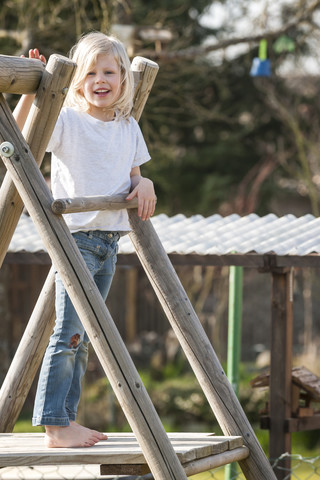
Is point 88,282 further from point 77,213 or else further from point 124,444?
point 124,444

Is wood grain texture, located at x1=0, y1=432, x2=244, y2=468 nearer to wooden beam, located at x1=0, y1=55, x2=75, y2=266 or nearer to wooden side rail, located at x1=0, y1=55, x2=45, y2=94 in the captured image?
wooden beam, located at x1=0, y1=55, x2=75, y2=266

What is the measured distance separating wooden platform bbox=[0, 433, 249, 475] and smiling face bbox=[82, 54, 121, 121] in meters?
1.18

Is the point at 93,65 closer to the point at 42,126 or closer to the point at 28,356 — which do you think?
the point at 42,126

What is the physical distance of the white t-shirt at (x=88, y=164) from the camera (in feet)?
9.57

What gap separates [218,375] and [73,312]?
61 centimetres

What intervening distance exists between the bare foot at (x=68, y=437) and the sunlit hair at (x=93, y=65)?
1.12 m

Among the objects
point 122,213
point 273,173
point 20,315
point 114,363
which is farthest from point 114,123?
point 273,173

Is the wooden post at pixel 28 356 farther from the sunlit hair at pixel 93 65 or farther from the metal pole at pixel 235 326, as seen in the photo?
the metal pole at pixel 235 326

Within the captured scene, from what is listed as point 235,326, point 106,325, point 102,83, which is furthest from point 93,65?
point 235,326

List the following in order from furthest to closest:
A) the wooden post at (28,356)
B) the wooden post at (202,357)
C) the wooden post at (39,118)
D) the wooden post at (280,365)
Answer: the wooden post at (280,365), the wooden post at (28,356), the wooden post at (202,357), the wooden post at (39,118)

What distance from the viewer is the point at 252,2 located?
10961 millimetres

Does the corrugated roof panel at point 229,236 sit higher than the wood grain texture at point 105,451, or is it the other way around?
the corrugated roof panel at point 229,236

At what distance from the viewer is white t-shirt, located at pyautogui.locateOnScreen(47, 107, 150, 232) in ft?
9.57

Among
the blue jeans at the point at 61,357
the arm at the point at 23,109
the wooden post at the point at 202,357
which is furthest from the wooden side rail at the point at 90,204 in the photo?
the arm at the point at 23,109
